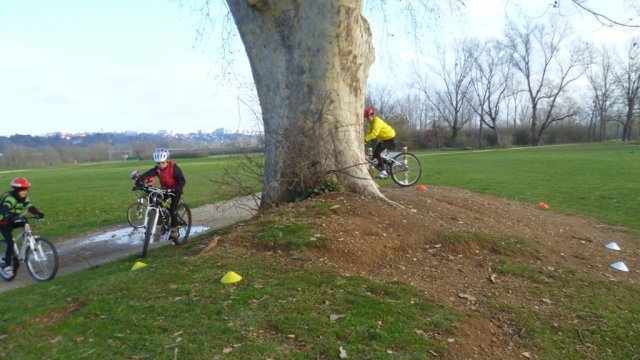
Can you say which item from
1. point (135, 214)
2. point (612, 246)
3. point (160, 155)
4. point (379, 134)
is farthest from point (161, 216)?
point (612, 246)

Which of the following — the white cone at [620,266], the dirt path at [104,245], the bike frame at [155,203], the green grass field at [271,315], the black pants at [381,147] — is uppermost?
the black pants at [381,147]

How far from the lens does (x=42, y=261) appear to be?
23.3 ft

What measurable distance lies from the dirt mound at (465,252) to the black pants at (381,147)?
3494 millimetres

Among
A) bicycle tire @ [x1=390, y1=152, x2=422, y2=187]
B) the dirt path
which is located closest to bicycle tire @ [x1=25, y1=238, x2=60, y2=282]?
the dirt path

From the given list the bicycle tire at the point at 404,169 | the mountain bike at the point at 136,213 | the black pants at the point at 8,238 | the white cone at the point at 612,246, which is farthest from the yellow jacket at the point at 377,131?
the black pants at the point at 8,238

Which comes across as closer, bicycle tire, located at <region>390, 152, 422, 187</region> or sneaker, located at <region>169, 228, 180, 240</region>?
sneaker, located at <region>169, 228, 180, 240</region>

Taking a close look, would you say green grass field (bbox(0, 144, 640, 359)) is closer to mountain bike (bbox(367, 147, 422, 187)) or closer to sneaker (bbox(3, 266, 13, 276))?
sneaker (bbox(3, 266, 13, 276))

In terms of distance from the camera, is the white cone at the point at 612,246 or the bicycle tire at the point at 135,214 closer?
the white cone at the point at 612,246

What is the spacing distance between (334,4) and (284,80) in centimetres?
132

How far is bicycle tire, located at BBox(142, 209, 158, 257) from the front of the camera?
23.5 ft

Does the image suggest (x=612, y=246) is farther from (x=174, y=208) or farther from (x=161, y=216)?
(x=161, y=216)

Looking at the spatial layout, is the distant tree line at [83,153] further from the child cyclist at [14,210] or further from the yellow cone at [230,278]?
the yellow cone at [230,278]

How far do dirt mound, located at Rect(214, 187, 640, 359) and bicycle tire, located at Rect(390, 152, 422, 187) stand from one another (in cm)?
386

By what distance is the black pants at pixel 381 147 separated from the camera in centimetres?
1147
